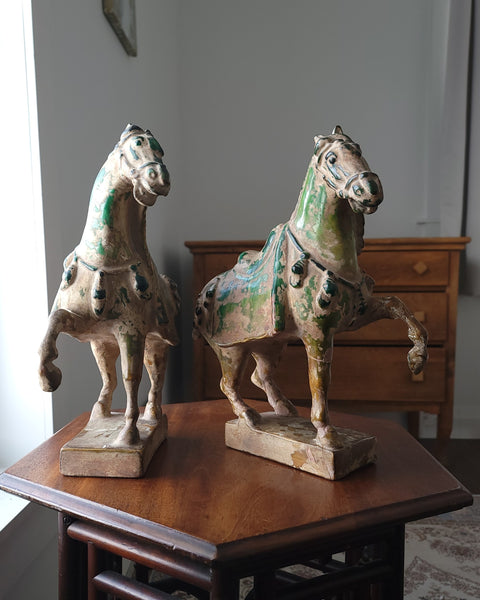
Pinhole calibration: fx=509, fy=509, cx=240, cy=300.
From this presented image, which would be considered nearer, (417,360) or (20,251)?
(417,360)

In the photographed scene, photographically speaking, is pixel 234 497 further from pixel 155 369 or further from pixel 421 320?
pixel 421 320

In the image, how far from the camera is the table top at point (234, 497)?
1.63 ft

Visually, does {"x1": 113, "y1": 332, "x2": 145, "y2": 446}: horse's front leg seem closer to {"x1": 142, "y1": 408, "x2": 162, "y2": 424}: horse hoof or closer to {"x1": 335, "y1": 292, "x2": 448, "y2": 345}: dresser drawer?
{"x1": 142, "y1": 408, "x2": 162, "y2": 424}: horse hoof

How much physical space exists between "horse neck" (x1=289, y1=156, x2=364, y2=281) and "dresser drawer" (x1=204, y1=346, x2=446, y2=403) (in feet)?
3.98

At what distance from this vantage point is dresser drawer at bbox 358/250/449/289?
5.88 ft

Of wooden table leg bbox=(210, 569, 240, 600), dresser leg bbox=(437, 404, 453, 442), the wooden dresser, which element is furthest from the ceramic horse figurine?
dresser leg bbox=(437, 404, 453, 442)

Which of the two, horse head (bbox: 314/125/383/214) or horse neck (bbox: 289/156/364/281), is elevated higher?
horse head (bbox: 314/125/383/214)

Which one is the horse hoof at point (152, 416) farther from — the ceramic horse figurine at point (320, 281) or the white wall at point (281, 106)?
the white wall at point (281, 106)

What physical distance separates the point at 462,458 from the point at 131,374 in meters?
1.78

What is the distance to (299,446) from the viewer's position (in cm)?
65

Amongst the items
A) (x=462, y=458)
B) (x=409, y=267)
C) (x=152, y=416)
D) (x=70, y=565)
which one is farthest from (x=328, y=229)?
(x=462, y=458)

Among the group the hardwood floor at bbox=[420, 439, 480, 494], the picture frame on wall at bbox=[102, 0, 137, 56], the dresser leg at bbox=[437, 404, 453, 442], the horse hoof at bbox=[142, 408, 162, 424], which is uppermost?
the picture frame on wall at bbox=[102, 0, 137, 56]

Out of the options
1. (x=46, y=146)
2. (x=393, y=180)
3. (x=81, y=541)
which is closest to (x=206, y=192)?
(x=393, y=180)

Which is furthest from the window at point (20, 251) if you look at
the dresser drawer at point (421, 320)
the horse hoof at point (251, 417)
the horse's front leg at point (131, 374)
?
the dresser drawer at point (421, 320)
